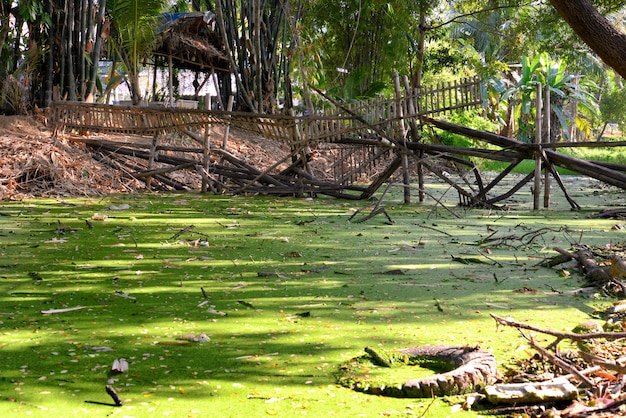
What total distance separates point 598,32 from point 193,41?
12.0 meters

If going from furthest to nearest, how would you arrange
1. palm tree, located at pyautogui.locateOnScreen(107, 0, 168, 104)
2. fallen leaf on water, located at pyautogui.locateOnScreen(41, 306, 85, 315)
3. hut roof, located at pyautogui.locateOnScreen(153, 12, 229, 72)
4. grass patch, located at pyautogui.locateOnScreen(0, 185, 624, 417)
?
1. hut roof, located at pyautogui.locateOnScreen(153, 12, 229, 72)
2. palm tree, located at pyautogui.locateOnScreen(107, 0, 168, 104)
3. fallen leaf on water, located at pyautogui.locateOnScreen(41, 306, 85, 315)
4. grass patch, located at pyautogui.locateOnScreen(0, 185, 624, 417)

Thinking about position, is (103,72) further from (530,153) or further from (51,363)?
(51,363)

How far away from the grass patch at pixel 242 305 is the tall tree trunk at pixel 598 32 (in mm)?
1374

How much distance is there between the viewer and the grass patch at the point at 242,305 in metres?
2.33

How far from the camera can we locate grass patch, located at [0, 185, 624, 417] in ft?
7.64

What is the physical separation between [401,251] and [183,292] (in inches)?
75.1

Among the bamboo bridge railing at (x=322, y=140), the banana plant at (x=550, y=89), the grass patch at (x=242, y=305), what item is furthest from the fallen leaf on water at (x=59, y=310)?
the banana plant at (x=550, y=89)

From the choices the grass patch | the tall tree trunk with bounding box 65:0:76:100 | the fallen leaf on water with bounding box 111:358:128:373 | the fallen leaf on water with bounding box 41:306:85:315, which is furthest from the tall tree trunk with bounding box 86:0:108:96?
the fallen leaf on water with bounding box 111:358:128:373

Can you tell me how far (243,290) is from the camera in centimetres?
386

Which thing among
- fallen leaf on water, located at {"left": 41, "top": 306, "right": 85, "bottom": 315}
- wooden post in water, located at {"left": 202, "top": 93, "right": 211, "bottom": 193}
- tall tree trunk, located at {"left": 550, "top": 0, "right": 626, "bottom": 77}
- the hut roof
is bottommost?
fallen leaf on water, located at {"left": 41, "top": 306, "right": 85, "bottom": 315}

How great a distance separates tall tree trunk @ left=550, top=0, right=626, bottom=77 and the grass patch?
1374 mm

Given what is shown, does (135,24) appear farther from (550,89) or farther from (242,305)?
(550,89)

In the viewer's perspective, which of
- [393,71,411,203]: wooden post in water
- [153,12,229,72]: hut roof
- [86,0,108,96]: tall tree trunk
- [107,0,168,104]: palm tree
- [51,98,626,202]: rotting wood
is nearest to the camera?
[51,98,626,202]: rotting wood

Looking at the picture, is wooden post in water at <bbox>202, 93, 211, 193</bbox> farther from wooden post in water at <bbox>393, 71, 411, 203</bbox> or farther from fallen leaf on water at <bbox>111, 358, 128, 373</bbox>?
fallen leaf on water at <bbox>111, 358, 128, 373</bbox>
